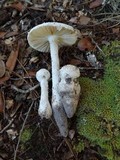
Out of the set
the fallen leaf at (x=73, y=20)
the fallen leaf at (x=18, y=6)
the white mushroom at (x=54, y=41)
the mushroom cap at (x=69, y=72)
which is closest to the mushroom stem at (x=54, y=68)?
the white mushroom at (x=54, y=41)

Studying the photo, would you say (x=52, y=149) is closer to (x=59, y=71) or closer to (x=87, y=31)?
(x=59, y=71)

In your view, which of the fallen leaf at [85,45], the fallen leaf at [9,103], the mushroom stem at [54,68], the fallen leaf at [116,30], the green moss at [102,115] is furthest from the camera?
the fallen leaf at [116,30]

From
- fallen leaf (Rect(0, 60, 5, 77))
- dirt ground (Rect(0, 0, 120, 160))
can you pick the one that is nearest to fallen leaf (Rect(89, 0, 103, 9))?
dirt ground (Rect(0, 0, 120, 160))

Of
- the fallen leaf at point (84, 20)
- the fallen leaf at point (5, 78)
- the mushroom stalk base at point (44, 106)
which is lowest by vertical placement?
the mushroom stalk base at point (44, 106)

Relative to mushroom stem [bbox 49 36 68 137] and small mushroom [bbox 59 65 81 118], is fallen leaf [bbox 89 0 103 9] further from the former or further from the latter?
small mushroom [bbox 59 65 81 118]

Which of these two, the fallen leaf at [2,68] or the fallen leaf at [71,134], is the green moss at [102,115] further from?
the fallen leaf at [2,68]
